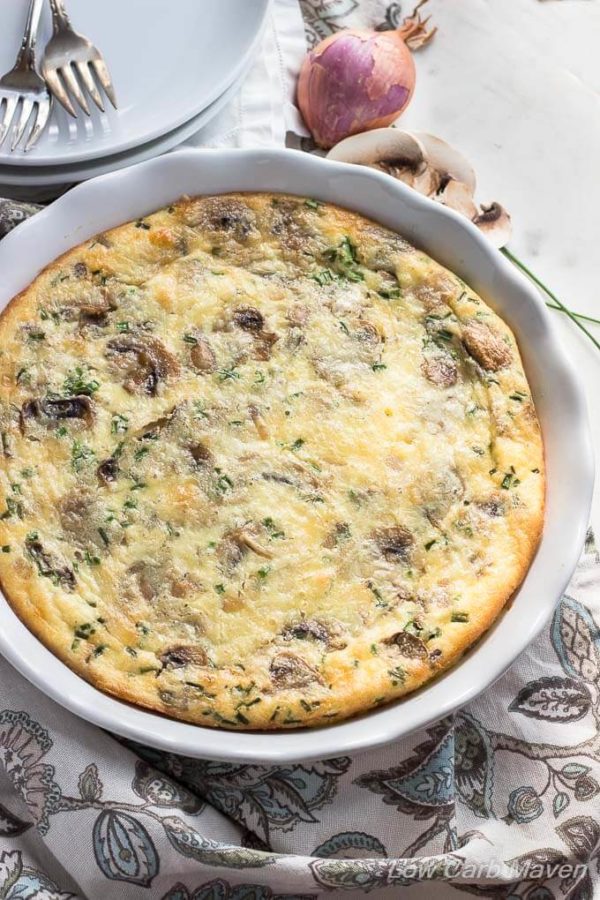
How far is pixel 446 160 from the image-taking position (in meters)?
4.11

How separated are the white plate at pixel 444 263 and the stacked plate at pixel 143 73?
0.86 ft

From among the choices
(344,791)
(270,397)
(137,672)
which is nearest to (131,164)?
(270,397)

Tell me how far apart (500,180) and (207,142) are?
1135 millimetres

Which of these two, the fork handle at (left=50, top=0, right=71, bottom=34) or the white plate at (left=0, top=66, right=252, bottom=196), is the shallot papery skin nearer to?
the white plate at (left=0, top=66, right=252, bottom=196)

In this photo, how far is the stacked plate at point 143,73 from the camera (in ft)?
12.6

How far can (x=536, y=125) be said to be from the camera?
445 centimetres

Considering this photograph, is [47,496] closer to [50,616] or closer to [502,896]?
[50,616]

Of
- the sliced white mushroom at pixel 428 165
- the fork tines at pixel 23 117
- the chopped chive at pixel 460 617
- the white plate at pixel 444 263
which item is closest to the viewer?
the white plate at pixel 444 263

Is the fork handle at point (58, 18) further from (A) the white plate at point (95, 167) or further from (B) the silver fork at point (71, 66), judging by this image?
(A) the white plate at point (95, 167)

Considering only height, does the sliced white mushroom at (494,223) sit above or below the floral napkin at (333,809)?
above

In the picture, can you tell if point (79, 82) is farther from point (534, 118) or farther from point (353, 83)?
point (534, 118)

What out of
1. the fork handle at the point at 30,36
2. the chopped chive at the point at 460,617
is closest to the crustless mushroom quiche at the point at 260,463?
the chopped chive at the point at 460,617

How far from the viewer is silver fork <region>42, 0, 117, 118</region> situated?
3.84 meters

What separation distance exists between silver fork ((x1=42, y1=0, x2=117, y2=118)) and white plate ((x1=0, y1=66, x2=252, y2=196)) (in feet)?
0.60
